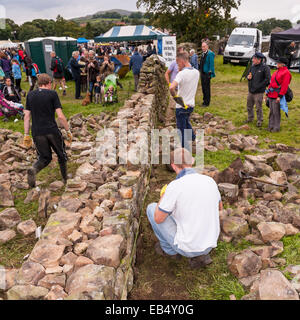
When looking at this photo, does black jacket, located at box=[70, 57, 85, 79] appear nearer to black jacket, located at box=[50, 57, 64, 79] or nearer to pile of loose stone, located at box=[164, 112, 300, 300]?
black jacket, located at box=[50, 57, 64, 79]

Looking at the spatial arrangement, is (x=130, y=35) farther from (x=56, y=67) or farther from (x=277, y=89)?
(x=277, y=89)

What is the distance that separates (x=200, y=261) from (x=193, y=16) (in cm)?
2249

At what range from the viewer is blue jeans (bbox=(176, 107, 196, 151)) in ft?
19.6

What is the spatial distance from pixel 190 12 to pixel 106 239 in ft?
77.6

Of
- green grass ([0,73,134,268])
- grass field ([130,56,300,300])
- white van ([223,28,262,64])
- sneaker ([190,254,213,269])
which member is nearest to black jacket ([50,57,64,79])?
green grass ([0,73,134,268])

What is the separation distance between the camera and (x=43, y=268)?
2568 millimetres

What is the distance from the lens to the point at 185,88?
5691 mm

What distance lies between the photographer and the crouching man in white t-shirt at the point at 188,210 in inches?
108

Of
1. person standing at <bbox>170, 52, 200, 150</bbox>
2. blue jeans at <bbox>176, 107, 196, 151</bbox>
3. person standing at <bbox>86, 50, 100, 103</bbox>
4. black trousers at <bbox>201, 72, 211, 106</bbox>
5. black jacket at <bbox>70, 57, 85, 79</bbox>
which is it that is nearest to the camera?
person standing at <bbox>170, 52, 200, 150</bbox>

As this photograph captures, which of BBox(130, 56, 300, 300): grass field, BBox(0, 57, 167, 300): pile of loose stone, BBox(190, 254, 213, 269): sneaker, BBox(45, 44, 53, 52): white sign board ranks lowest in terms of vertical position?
BBox(130, 56, 300, 300): grass field

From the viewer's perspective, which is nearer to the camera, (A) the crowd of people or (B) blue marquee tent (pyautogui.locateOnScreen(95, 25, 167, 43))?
(A) the crowd of people

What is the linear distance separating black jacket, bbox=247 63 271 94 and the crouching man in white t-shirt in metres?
5.71

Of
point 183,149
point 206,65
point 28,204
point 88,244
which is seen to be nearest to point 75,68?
point 206,65

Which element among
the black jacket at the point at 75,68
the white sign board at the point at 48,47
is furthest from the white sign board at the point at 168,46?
the white sign board at the point at 48,47
